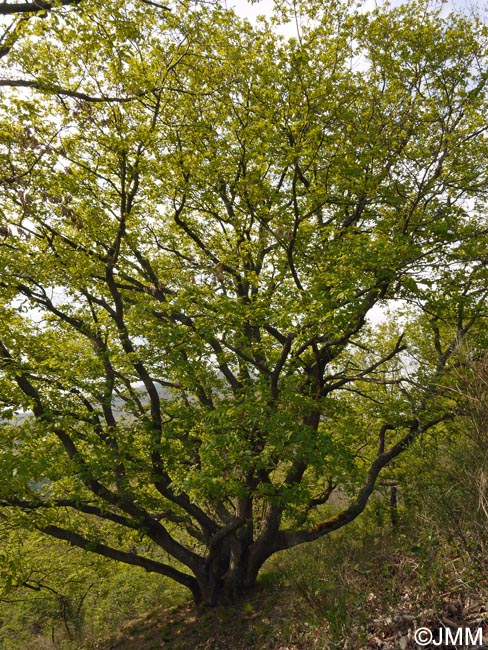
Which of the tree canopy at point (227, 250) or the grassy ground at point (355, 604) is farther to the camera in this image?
the tree canopy at point (227, 250)

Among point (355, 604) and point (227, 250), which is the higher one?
point (227, 250)

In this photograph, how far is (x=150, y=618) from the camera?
12.3 metres

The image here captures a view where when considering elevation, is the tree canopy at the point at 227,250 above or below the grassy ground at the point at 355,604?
above

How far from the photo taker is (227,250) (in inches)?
428

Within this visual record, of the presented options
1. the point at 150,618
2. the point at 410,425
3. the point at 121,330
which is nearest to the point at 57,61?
the point at 121,330

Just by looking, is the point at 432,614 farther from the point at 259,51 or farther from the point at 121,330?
the point at 259,51

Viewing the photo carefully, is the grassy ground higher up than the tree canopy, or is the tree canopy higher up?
the tree canopy

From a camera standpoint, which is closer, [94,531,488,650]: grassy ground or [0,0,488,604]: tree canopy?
[94,531,488,650]: grassy ground

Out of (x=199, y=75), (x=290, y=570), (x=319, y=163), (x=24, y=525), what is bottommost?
(x=290, y=570)

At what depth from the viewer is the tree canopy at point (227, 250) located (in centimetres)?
702

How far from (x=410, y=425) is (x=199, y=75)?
9441 millimetres

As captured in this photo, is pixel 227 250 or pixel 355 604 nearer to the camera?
pixel 355 604

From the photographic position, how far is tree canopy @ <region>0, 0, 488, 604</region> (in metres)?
7.02

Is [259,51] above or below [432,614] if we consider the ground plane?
above
